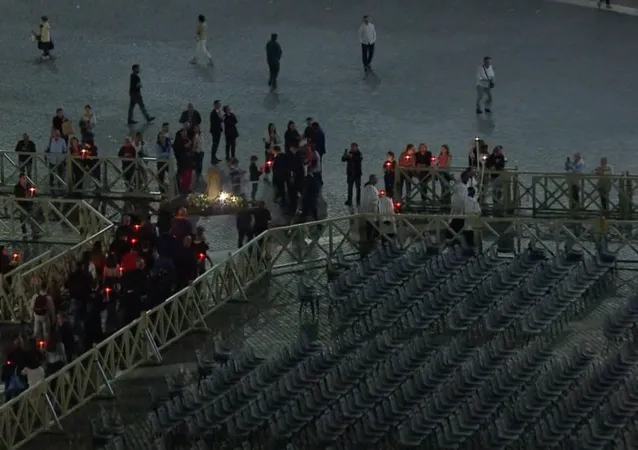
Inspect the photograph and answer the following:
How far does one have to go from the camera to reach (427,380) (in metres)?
40.2

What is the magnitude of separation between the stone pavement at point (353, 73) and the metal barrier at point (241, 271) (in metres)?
4.30

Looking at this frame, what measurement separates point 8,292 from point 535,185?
40.0ft

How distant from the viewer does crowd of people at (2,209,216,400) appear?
140 ft

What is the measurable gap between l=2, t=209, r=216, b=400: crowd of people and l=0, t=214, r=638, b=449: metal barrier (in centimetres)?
49

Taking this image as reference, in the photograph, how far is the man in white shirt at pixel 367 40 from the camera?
6294 centimetres

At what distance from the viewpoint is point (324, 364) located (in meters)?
41.3

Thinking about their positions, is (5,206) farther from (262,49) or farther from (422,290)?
(262,49)

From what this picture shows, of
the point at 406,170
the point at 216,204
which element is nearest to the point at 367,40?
the point at 406,170

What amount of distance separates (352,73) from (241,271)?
1757 centimetres

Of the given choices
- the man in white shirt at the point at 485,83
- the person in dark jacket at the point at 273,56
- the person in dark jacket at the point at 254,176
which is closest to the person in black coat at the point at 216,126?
the person in dark jacket at the point at 254,176

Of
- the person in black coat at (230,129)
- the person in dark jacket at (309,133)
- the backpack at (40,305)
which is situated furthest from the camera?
the person in black coat at (230,129)

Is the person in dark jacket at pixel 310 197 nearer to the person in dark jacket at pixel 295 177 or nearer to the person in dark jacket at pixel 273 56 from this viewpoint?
the person in dark jacket at pixel 295 177

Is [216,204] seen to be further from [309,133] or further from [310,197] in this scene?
[309,133]

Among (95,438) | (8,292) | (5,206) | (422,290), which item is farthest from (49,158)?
(95,438)
